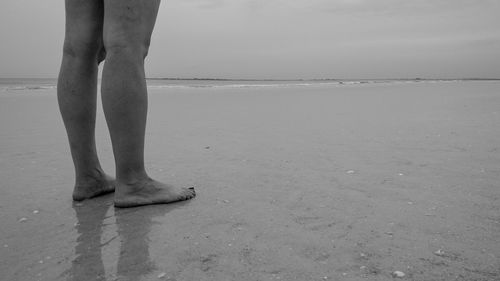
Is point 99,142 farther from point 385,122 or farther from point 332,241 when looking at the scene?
point 385,122

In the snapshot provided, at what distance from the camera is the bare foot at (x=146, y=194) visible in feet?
5.51

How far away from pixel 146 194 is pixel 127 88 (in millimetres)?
463

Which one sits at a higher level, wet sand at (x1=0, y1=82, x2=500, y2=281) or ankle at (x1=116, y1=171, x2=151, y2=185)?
ankle at (x1=116, y1=171, x2=151, y2=185)

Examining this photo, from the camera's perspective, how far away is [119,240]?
1.31 metres

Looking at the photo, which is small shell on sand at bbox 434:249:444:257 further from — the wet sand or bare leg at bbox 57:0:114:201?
bare leg at bbox 57:0:114:201

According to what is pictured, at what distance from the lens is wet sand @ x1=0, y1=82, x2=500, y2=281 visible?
111 centimetres

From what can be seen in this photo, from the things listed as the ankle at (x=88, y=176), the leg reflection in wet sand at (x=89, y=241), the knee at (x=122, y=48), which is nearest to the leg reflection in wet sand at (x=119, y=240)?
the leg reflection in wet sand at (x=89, y=241)

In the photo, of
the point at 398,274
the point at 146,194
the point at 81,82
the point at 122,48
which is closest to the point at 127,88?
the point at 122,48

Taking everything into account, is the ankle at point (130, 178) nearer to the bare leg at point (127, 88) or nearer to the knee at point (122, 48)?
the bare leg at point (127, 88)

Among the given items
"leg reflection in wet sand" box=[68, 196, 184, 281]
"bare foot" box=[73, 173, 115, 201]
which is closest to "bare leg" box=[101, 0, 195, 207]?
"leg reflection in wet sand" box=[68, 196, 184, 281]

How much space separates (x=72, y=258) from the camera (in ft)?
3.87

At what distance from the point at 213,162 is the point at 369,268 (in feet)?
5.20

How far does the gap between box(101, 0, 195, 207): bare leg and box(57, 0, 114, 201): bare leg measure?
0.63ft

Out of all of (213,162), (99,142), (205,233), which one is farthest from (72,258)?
(99,142)
